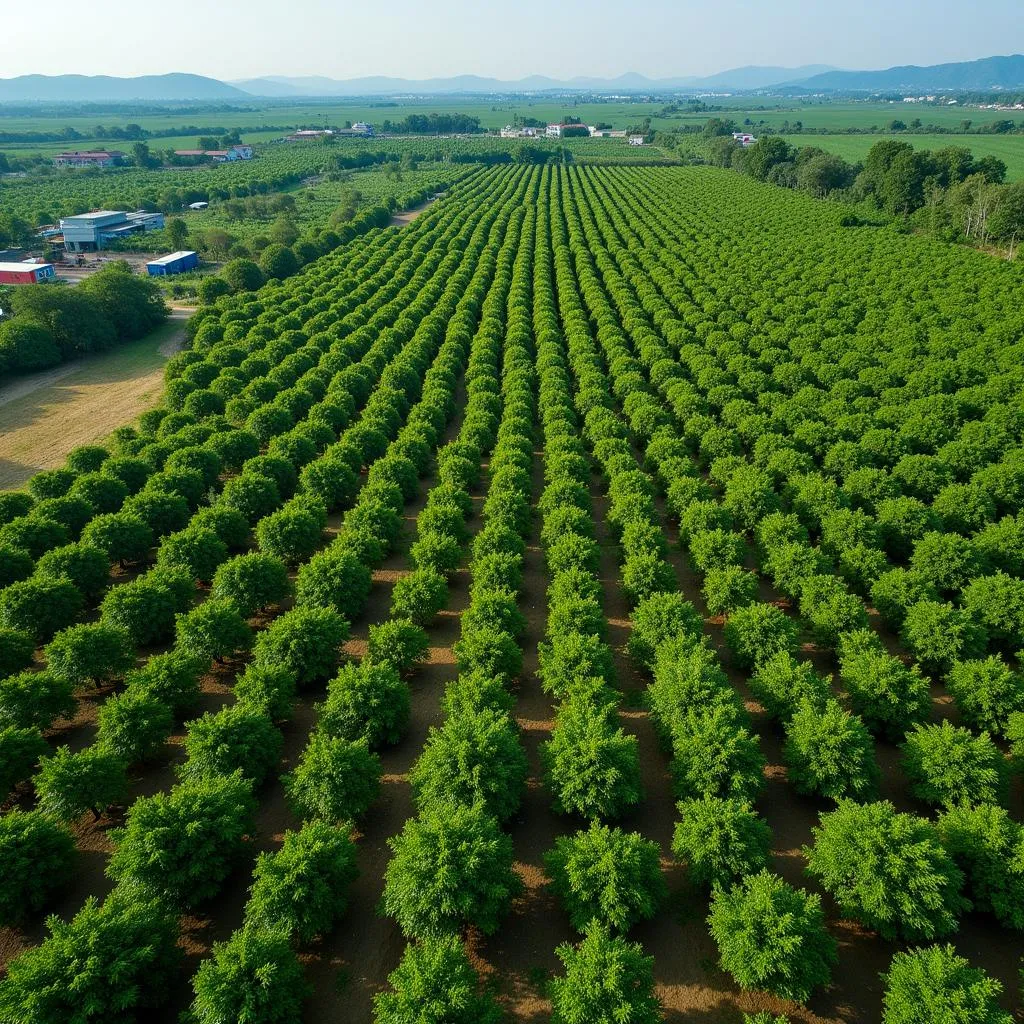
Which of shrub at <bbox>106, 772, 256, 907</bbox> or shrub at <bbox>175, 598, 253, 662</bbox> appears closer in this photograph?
shrub at <bbox>106, 772, 256, 907</bbox>

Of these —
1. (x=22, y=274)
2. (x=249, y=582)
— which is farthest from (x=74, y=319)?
(x=249, y=582)

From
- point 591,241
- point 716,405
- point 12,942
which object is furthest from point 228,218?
point 12,942

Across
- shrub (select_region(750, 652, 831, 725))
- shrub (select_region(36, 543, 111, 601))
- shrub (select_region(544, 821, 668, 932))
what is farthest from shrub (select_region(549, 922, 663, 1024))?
shrub (select_region(36, 543, 111, 601))

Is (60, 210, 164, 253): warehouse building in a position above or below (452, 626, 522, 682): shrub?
above

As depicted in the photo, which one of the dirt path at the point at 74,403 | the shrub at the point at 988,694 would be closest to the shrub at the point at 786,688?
the shrub at the point at 988,694

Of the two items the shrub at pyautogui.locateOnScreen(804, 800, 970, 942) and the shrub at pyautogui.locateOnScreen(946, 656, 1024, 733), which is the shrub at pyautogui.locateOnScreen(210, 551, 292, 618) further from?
the shrub at pyautogui.locateOnScreen(946, 656, 1024, 733)

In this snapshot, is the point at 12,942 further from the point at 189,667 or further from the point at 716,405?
the point at 716,405
